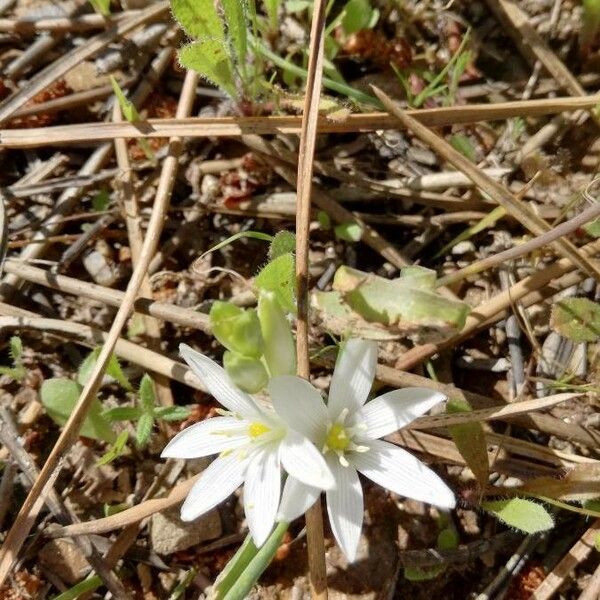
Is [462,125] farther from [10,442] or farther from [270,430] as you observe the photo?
[10,442]

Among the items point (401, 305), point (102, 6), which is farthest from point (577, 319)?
point (102, 6)

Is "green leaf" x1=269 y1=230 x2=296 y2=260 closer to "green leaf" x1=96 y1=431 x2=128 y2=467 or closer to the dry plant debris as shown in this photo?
the dry plant debris

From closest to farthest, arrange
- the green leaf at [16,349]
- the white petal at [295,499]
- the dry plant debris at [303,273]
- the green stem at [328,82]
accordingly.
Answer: the white petal at [295,499] < the dry plant debris at [303,273] < the green leaf at [16,349] < the green stem at [328,82]

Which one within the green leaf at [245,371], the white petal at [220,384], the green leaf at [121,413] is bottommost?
the green leaf at [121,413]

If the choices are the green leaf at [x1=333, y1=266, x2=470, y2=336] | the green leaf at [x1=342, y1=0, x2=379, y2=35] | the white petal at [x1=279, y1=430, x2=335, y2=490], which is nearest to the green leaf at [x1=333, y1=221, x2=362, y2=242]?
the green leaf at [x1=333, y1=266, x2=470, y2=336]

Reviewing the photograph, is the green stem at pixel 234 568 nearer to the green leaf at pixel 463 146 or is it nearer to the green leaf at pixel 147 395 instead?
the green leaf at pixel 147 395

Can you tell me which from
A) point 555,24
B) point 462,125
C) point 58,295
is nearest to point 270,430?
point 58,295

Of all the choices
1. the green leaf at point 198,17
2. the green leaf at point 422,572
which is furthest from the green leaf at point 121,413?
the green leaf at point 198,17
